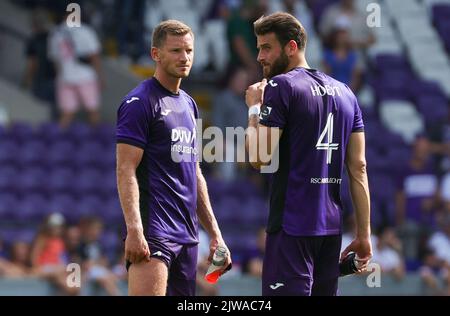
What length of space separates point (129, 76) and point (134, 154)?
1049 centimetres

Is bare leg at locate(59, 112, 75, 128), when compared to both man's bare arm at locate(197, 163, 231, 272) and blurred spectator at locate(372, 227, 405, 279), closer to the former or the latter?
blurred spectator at locate(372, 227, 405, 279)

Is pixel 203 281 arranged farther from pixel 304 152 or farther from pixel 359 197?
pixel 304 152

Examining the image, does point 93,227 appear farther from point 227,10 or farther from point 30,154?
point 227,10

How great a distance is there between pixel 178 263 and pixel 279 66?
143 centimetres

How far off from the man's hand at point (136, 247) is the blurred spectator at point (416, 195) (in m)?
8.89

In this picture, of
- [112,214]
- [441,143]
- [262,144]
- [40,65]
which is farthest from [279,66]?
[40,65]

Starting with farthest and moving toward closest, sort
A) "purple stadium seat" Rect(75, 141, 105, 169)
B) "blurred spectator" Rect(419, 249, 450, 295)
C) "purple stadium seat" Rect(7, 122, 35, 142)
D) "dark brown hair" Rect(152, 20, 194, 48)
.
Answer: "purple stadium seat" Rect(7, 122, 35, 142) < "purple stadium seat" Rect(75, 141, 105, 169) < "blurred spectator" Rect(419, 249, 450, 295) < "dark brown hair" Rect(152, 20, 194, 48)

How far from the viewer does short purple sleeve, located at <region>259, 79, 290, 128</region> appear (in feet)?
24.8

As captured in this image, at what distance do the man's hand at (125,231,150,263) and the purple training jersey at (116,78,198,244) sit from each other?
0.24 metres

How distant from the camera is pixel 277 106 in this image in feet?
24.8

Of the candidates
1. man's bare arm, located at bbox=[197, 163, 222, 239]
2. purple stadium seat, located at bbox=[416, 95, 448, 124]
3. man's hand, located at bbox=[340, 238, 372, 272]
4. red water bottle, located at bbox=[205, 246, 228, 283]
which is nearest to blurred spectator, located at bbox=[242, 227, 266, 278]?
purple stadium seat, located at bbox=[416, 95, 448, 124]

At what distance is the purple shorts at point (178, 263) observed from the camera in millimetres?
7742
